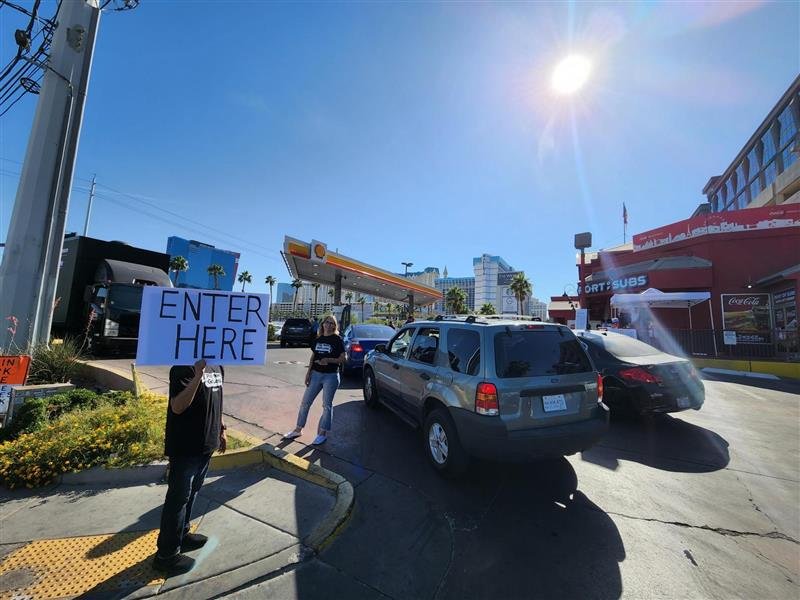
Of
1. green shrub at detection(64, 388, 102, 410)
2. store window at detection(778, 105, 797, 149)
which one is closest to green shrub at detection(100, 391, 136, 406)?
green shrub at detection(64, 388, 102, 410)

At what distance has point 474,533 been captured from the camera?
3.09m

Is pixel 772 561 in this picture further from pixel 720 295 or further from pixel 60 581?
pixel 720 295

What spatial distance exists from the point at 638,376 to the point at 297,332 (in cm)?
1861

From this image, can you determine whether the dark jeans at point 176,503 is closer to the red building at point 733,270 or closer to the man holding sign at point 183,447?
the man holding sign at point 183,447

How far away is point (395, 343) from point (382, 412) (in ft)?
5.08

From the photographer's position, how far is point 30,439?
154 inches

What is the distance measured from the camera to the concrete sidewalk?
2397 millimetres

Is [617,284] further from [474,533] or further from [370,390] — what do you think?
[474,533]

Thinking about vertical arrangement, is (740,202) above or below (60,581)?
above

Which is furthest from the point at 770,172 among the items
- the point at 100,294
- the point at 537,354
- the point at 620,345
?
the point at 100,294

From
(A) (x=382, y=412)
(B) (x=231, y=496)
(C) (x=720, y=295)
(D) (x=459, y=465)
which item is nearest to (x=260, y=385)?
(A) (x=382, y=412)

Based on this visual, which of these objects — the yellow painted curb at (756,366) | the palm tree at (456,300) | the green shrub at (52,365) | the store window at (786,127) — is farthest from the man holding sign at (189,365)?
the store window at (786,127)

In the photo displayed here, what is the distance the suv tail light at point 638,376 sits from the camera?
5836 mm

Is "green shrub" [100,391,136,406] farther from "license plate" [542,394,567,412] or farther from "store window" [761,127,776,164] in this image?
"store window" [761,127,776,164]
